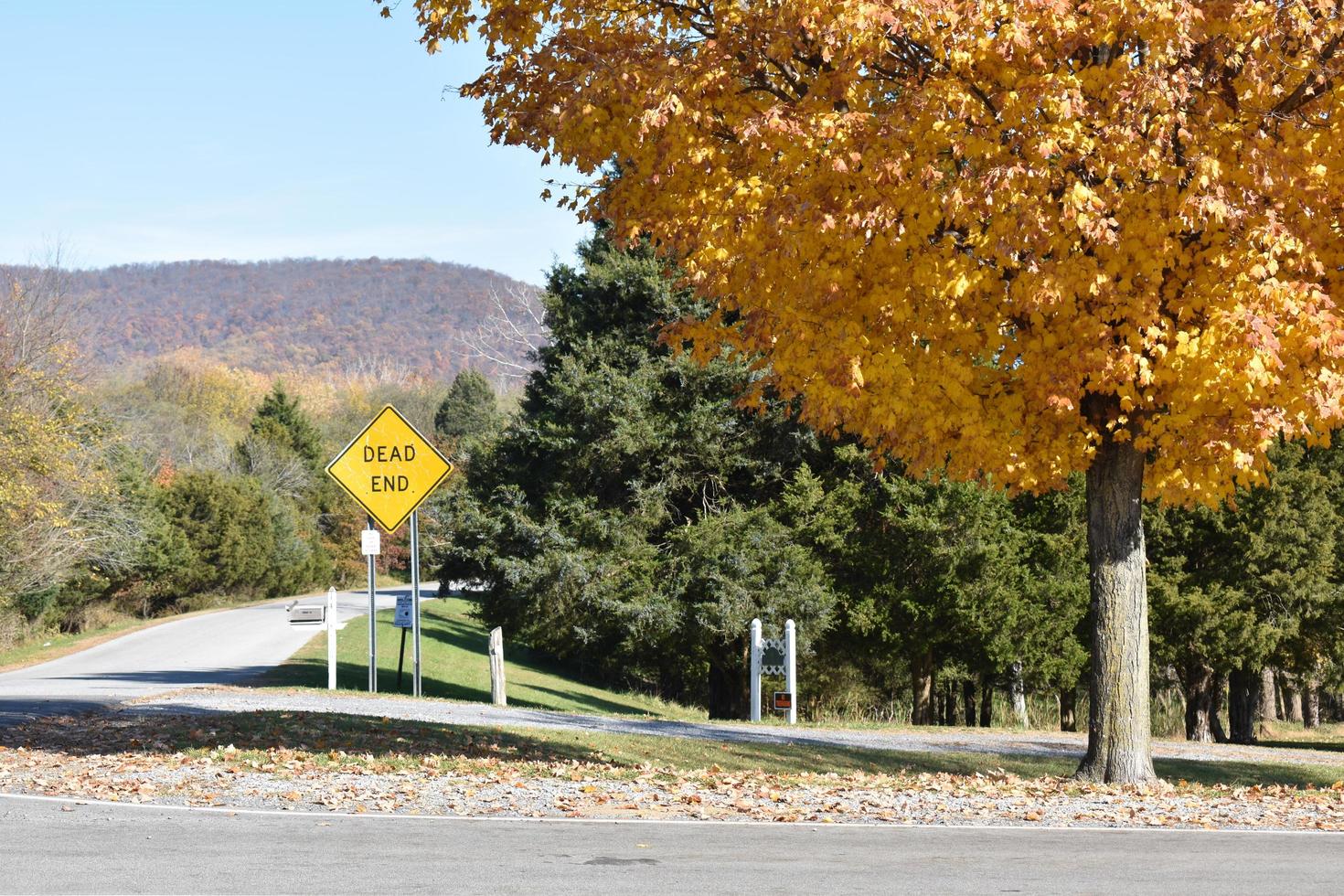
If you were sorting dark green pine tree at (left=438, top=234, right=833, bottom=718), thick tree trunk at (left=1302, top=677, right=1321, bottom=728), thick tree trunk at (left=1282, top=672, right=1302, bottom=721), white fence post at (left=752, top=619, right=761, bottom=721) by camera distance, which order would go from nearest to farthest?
1. white fence post at (left=752, top=619, right=761, bottom=721)
2. dark green pine tree at (left=438, top=234, right=833, bottom=718)
3. thick tree trunk at (left=1302, top=677, right=1321, bottom=728)
4. thick tree trunk at (left=1282, top=672, right=1302, bottom=721)

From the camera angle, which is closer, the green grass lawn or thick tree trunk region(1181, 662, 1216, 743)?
the green grass lawn

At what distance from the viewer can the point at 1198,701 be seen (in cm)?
2928

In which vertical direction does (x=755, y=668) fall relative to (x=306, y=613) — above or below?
below

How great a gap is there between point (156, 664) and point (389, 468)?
9.28 meters

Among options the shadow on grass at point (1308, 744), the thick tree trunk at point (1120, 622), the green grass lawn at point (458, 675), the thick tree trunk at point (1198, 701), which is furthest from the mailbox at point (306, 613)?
the shadow on grass at point (1308, 744)

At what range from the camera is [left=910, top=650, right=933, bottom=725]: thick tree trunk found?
87.0ft

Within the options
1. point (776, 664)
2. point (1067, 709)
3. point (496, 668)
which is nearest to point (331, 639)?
point (496, 668)

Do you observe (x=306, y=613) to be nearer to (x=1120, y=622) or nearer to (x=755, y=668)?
(x=755, y=668)

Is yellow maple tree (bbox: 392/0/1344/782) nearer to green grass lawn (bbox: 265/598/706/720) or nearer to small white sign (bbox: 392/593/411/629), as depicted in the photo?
small white sign (bbox: 392/593/411/629)

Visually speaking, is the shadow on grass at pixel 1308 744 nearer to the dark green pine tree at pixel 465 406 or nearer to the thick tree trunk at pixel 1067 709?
the thick tree trunk at pixel 1067 709

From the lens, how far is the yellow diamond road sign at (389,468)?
19.5 m

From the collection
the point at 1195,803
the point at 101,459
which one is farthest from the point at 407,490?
the point at 101,459

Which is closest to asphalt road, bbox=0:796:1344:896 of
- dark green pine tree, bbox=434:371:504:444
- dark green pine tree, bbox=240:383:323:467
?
dark green pine tree, bbox=240:383:323:467

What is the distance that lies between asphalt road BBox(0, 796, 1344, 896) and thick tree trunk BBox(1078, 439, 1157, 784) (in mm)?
2549
